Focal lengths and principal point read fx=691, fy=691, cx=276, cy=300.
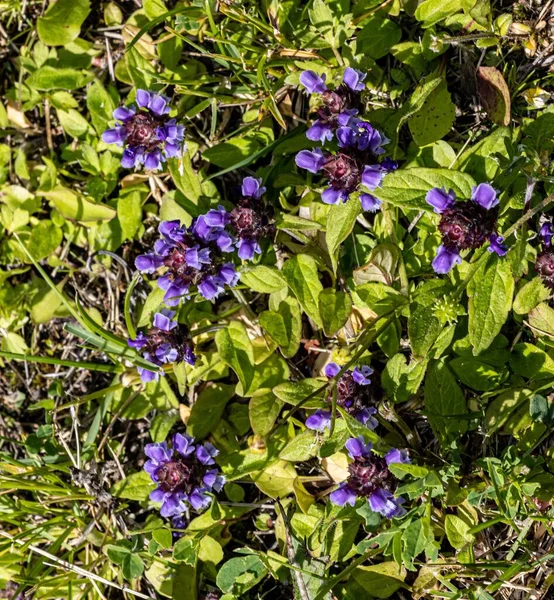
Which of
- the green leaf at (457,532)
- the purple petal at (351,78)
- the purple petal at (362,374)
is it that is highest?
the purple petal at (351,78)

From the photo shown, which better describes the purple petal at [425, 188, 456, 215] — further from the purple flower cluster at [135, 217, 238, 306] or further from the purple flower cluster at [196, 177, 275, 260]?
the purple flower cluster at [135, 217, 238, 306]

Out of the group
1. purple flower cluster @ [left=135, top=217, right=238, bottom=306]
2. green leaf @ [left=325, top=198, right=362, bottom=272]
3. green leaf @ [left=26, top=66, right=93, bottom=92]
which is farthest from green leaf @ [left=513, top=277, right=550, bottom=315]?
green leaf @ [left=26, top=66, right=93, bottom=92]

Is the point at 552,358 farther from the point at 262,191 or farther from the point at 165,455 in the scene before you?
the point at 165,455

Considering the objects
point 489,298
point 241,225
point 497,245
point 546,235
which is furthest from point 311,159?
point 546,235

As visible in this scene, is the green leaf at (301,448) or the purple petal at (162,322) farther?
Answer: the purple petal at (162,322)

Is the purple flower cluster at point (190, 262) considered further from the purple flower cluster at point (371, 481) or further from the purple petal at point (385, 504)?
the purple petal at point (385, 504)

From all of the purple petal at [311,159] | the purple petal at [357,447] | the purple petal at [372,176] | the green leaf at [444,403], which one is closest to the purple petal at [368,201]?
the purple petal at [372,176]
